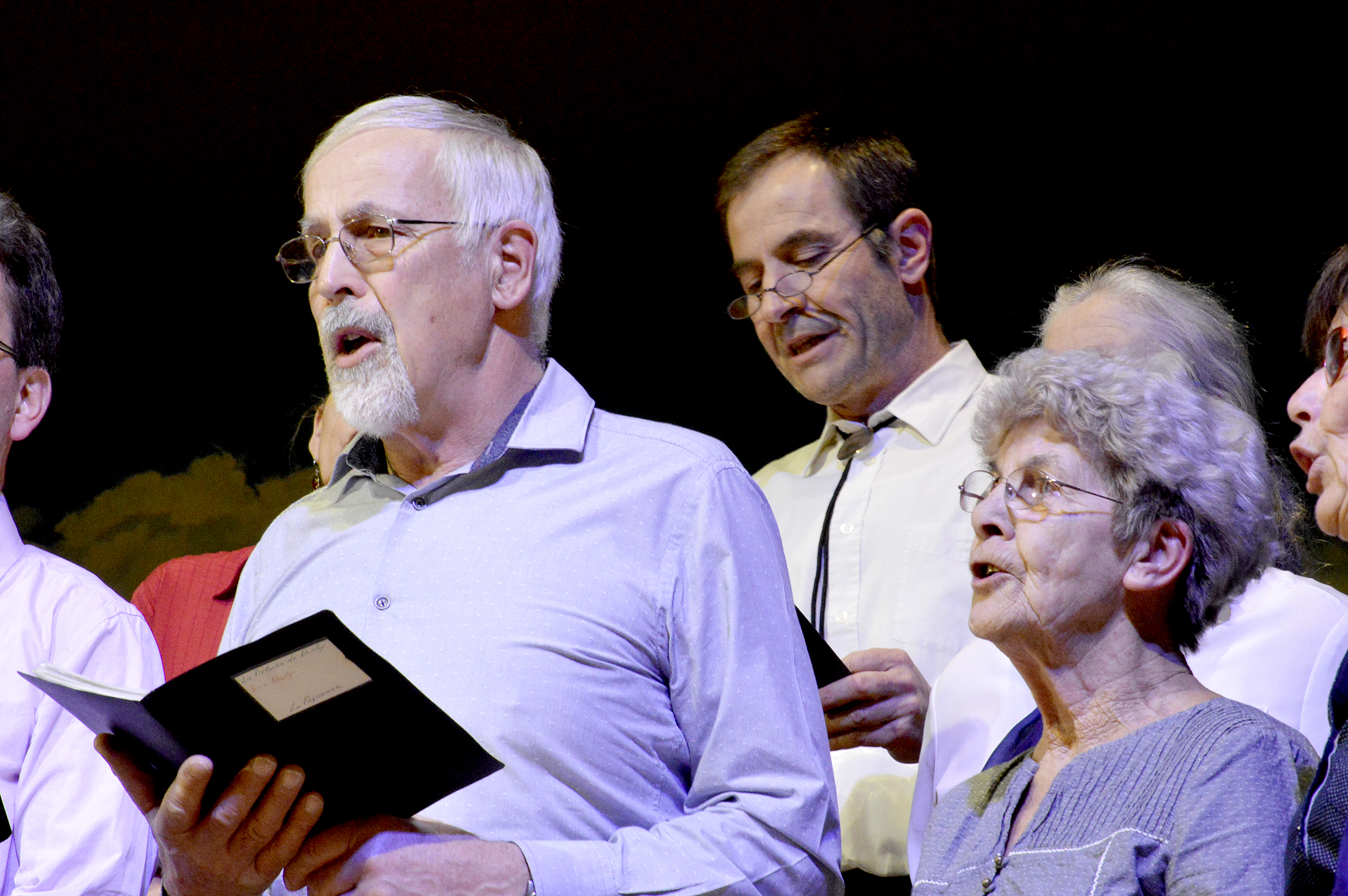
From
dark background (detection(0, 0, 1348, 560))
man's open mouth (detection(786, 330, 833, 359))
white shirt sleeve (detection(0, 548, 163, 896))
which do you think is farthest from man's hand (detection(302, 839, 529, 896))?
dark background (detection(0, 0, 1348, 560))

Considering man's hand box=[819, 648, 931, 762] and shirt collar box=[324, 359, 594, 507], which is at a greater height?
shirt collar box=[324, 359, 594, 507]

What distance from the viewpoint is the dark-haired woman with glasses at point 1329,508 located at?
4.17 ft

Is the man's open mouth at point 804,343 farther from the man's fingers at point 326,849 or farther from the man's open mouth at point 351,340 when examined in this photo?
the man's fingers at point 326,849

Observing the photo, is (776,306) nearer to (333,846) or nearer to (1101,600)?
(1101,600)

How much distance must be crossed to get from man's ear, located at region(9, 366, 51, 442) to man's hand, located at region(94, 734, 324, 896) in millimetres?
1169

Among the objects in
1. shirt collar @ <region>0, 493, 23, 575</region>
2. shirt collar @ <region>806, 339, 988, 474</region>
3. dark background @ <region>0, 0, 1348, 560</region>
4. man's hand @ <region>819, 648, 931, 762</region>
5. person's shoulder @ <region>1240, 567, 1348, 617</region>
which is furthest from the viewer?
dark background @ <region>0, 0, 1348, 560</region>

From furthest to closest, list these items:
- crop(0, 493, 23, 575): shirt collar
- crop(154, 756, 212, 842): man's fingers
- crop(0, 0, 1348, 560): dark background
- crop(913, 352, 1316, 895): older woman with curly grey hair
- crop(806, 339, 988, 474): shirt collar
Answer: crop(0, 0, 1348, 560): dark background
crop(806, 339, 988, 474): shirt collar
crop(0, 493, 23, 575): shirt collar
crop(913, 352, 1316, 895): older woman with curly grey hair
crop(154, 756, 212, 842): man's fingers

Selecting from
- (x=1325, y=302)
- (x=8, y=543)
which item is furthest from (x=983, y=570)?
(x=8, y=543)

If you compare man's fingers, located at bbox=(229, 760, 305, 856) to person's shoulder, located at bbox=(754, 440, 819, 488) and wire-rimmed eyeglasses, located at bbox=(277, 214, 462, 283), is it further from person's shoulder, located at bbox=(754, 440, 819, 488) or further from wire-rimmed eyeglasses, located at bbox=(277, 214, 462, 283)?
person's shoulder, located at bbox=(754, 440, 819, 488)

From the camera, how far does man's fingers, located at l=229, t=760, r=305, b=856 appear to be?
129 centimetres

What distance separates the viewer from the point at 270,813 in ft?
4.28

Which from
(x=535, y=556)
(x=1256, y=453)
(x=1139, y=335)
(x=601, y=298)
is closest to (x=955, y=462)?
(x=1139, y=335)

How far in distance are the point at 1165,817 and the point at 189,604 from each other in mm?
2054

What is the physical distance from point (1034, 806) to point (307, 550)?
0.98 metres
